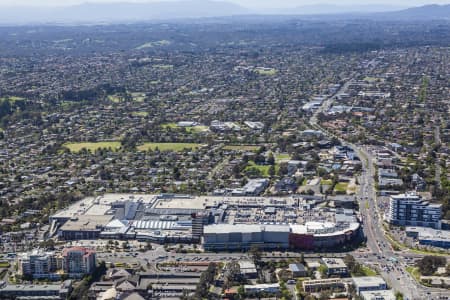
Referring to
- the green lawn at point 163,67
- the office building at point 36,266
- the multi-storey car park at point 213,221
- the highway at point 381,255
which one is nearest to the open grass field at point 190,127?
the highway at point 381,255

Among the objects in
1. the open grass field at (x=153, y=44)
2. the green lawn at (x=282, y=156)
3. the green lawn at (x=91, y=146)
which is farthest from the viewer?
the open grass field at (x=153, y=44)

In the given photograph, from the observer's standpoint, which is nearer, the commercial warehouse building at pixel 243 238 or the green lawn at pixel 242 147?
the commercial warehouse building at pixel 243 238

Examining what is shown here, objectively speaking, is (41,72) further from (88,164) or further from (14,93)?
(88,164)

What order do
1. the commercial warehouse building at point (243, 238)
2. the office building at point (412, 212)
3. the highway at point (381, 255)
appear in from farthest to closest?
the office building at point (412, 212) < the commercial warehouse building at point (243, 238) < the highway at point (381, 255)

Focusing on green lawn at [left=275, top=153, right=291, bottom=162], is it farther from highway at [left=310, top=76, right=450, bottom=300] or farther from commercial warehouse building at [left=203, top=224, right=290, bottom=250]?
commercial warehouse building at [left=203, top=224, right=290, bottom=250]

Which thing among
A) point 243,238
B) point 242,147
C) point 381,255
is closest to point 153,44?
point 242,147

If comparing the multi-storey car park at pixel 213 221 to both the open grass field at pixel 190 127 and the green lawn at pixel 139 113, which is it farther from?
the green lawn at pixel 139 113
